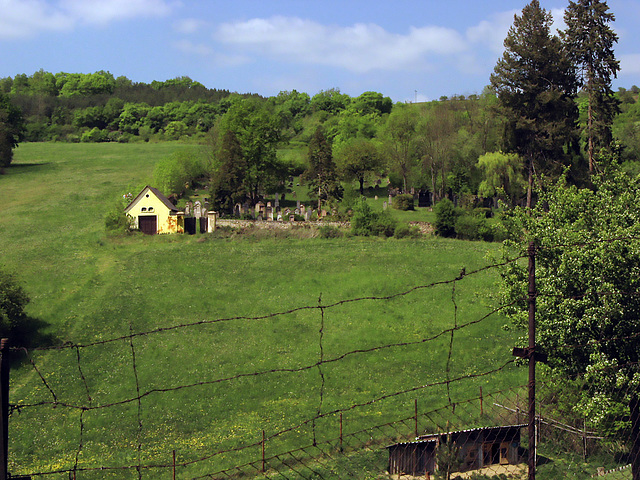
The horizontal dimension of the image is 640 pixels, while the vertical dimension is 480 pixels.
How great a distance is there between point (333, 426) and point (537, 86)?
35637 mm

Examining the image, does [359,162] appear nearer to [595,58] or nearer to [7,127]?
[595,58]

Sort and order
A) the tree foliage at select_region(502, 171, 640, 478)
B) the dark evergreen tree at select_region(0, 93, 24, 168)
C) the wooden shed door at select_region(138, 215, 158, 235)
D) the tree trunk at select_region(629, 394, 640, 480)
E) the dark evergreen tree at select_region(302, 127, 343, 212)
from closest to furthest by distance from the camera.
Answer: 1. the tree trunk at select_region(629, 394, 640, 480)
2. the tree foliage at select_region(502, 171, 640, 478)
3. the wooden shed door at select_region(138, 215, 158, 235)
4. the dark evergreen tree at select_region(302, 127, 343, 212)
5. the dark evergreen tree at select_region(0, 93, 24, 168)

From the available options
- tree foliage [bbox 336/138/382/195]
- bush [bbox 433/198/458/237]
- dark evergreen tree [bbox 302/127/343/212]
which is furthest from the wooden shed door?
tree foliage [bbox 336/138/382/195]

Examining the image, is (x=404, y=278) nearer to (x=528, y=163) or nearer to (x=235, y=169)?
(x=528, y=163)

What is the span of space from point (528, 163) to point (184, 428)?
1464 inches

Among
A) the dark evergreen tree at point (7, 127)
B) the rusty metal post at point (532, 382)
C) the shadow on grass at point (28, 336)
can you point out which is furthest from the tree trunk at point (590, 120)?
the dark evergreen tree at point (7, 127)

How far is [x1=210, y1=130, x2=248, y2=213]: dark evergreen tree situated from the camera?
57.4 m

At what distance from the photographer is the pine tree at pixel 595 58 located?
4716 centimetres

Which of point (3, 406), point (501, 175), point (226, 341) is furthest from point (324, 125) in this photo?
point (3, 406)

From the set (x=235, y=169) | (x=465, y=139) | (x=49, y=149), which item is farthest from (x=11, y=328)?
(x=49, y=149)

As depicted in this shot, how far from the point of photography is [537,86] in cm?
4978

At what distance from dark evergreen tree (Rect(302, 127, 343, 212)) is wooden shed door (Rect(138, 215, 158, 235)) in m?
15.6

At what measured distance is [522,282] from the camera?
20.6 metres

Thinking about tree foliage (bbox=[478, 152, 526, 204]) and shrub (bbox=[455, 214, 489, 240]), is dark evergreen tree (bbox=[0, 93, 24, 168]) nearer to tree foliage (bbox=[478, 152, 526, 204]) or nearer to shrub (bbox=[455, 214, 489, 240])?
tree foliage (bbox=[478, 152, 526, 204])
